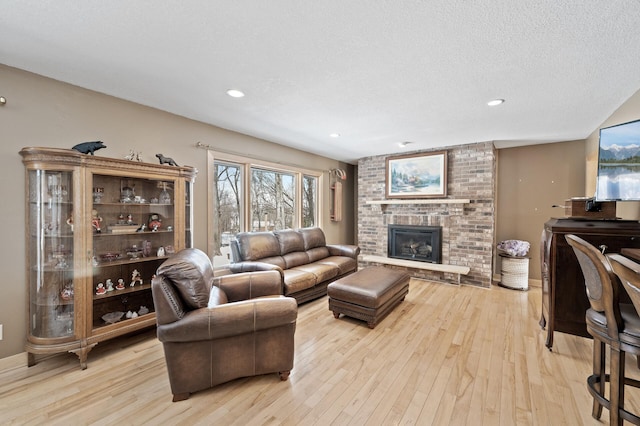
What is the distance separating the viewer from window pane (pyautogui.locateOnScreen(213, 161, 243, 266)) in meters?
3.68

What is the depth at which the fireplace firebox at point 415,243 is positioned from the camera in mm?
4758

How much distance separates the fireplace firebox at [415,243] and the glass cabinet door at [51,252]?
478 cm

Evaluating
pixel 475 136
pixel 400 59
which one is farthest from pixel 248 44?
pixel 475 136

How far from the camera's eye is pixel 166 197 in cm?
277

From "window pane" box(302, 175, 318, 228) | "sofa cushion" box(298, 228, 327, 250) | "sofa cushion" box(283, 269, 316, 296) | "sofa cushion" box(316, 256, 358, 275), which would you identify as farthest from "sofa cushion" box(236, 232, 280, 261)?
"window pane" box(302, 175, 318, 228)

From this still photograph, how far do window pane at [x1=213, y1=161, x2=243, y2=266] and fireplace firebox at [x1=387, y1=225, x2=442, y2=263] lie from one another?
10.2 feet

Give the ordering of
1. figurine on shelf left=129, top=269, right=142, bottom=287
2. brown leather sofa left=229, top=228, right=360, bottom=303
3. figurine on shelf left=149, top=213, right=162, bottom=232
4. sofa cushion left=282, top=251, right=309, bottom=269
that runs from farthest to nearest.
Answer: sofa cushion left=282, top=251, right=309, bottom=269
brown leather sofa left=229, top=228, right=360, bottom=303
figurine on shelf left=149, top=213, right=162, bottom=232
figurine on shelf left=129, top=269, right=142, bottom=287

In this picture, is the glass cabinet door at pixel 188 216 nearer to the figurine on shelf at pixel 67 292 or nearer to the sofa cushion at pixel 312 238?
the figurine on shelf at pixel 67 292

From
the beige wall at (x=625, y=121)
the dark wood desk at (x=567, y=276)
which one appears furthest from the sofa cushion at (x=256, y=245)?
the beige wall at (x=625, y=121)

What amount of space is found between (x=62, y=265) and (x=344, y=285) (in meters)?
2.64

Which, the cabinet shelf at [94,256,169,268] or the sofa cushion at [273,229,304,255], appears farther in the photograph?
the sofa cushion at [273,229,304,255]

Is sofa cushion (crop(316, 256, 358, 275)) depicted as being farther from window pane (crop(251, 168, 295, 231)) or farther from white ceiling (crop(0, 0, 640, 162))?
white ceiling (crop(0, 0, 640, 162))

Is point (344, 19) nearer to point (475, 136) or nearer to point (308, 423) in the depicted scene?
point (308, 423)

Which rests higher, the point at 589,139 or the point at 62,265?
the point at 589,139
